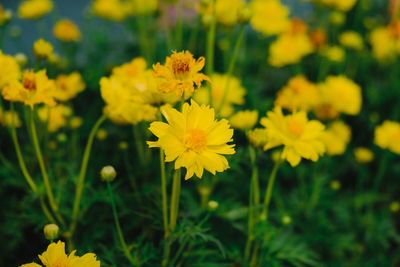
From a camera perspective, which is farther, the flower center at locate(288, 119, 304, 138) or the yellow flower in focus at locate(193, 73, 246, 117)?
the yellow flower in focus at locate(193, 73, 246, 117)

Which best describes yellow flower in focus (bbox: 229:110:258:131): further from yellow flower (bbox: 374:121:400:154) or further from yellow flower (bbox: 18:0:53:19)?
yellow flower (bbox: 18:0:53:19)

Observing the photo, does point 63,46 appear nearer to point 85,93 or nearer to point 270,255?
point 85,93

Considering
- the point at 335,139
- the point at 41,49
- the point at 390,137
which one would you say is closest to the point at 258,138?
the point at 41,49

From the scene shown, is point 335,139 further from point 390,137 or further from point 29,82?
point 29,82

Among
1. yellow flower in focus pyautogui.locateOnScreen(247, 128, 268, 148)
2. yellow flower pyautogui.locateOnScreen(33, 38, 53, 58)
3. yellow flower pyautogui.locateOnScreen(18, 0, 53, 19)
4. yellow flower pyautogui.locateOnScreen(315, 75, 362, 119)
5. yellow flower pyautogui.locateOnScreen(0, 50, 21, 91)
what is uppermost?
yellow flower pyautogui.locateOnScreen(18, 0, 53, 19)

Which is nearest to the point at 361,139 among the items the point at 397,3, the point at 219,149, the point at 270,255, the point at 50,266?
the point at 397,3

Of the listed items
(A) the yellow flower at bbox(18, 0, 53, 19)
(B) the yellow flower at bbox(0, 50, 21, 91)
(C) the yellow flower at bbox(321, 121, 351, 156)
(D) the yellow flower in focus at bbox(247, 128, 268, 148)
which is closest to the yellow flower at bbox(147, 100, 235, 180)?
(D) the yellow flower in focus at bbox(247, 128, 268, 148)

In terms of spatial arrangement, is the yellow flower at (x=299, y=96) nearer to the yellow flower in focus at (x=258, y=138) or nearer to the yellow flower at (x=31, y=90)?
the yellow flower in focus at (x=258, y=138)
